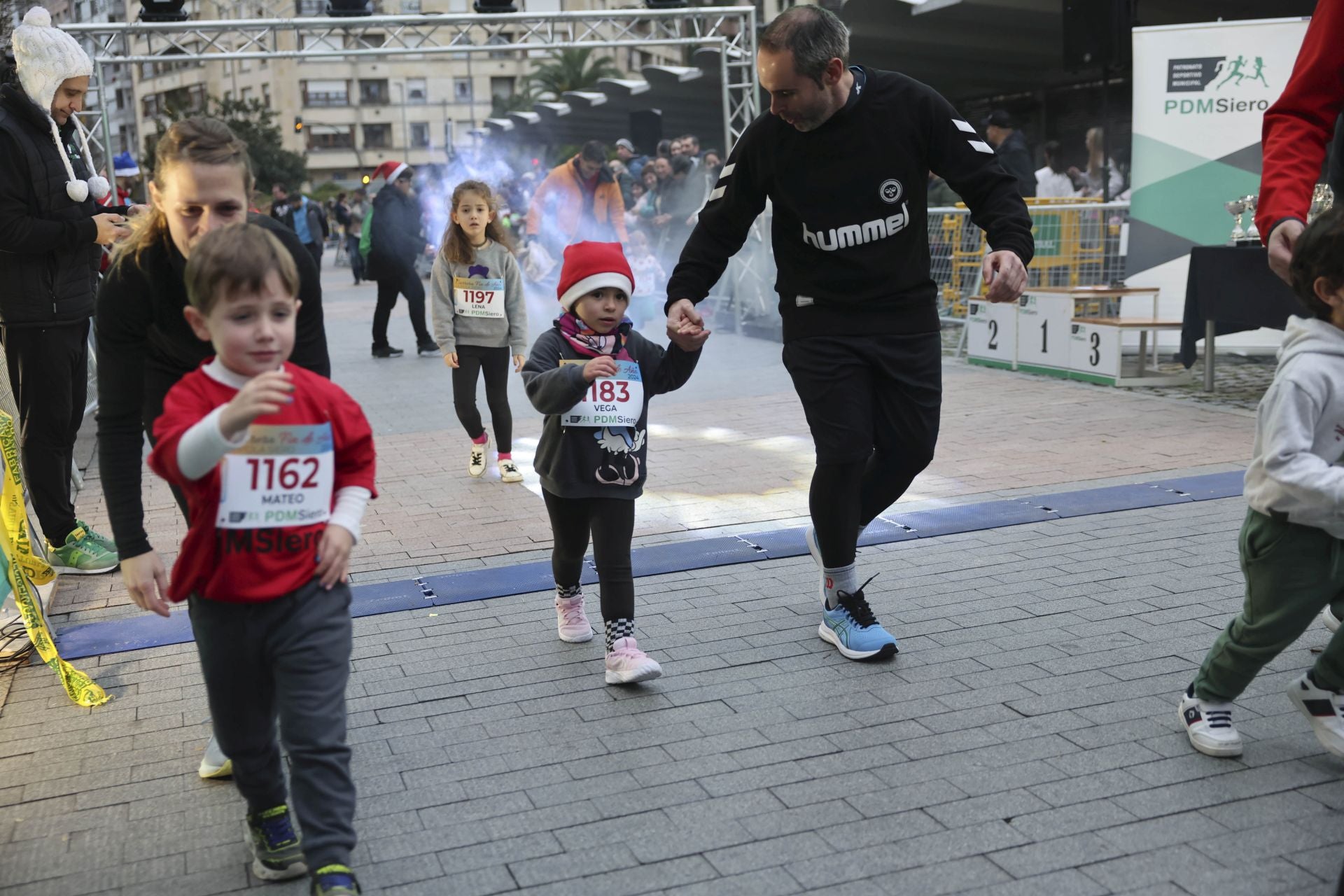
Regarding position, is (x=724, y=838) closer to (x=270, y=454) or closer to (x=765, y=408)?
→ (x=270, y=454)

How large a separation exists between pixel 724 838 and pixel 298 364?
150 centimetres

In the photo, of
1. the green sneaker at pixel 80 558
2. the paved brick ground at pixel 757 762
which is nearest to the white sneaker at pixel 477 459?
the green sneaker at pixel 80 558

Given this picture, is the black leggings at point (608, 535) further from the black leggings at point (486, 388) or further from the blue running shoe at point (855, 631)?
the black leggings at point (486, 388)

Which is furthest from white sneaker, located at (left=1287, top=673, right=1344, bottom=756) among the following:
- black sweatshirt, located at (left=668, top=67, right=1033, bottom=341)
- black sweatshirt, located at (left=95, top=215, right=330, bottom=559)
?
black sweatshirt, located at (left=95, top=215, right=330, bottom=559)

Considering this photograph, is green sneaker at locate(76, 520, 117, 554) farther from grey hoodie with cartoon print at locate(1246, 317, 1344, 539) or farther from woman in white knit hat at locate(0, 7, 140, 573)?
grey hoodie with cartoon print at locate(1246, 317, 1344, 539)

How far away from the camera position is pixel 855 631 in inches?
172

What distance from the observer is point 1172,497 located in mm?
6352

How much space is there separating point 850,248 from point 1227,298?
6.27 meters

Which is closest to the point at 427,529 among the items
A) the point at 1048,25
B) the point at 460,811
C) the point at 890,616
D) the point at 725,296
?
the point at 890,616

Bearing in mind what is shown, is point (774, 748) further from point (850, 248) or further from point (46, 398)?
point (46, 398)

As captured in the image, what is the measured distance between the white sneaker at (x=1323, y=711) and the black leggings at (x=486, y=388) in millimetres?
5006

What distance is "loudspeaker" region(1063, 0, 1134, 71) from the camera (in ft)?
41.5

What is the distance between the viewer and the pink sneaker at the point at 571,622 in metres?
4.66

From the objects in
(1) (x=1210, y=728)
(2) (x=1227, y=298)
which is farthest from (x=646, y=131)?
(1) (x=1210, y=728)
